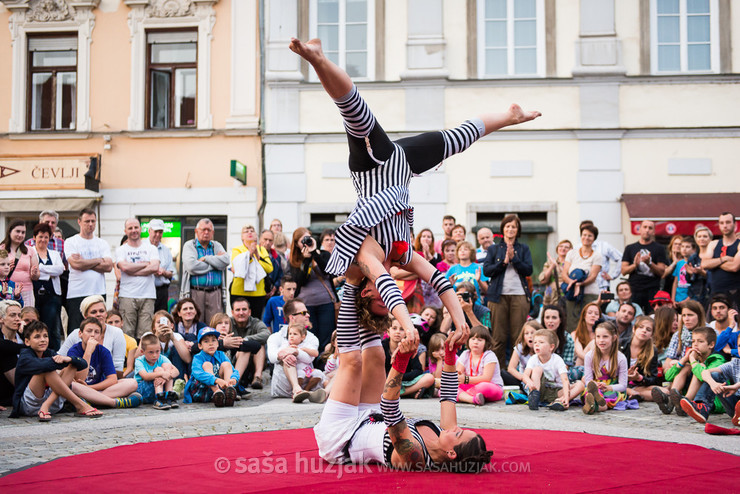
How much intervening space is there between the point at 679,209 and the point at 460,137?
30.3ft

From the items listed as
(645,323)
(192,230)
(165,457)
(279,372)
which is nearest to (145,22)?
(192,230)

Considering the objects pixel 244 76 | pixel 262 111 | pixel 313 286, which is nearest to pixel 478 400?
pixel 313 286

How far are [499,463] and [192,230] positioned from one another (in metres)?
10.5

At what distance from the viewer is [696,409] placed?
7.07 meters

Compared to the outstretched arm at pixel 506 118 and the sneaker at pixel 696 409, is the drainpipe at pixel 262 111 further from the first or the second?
the outstretched arm at pixel 506 118

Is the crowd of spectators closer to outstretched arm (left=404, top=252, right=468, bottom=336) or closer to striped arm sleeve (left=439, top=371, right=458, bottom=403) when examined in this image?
outstretched arm (left=404, top=252, right=468, bottom=336)

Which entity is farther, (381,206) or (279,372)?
(279,372)

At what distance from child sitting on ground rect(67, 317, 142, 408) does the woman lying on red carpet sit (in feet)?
12.6

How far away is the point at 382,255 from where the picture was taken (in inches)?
185

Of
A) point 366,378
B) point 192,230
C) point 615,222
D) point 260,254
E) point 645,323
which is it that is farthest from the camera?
point 192,230

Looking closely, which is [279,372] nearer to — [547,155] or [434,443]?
[434,443]

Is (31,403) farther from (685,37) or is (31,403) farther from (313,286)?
(685,37)

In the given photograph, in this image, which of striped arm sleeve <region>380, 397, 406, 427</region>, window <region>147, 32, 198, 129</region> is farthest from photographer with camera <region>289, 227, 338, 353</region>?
window <region>147, 32, 198, 129</region>

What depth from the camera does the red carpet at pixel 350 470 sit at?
4109 millimetres
